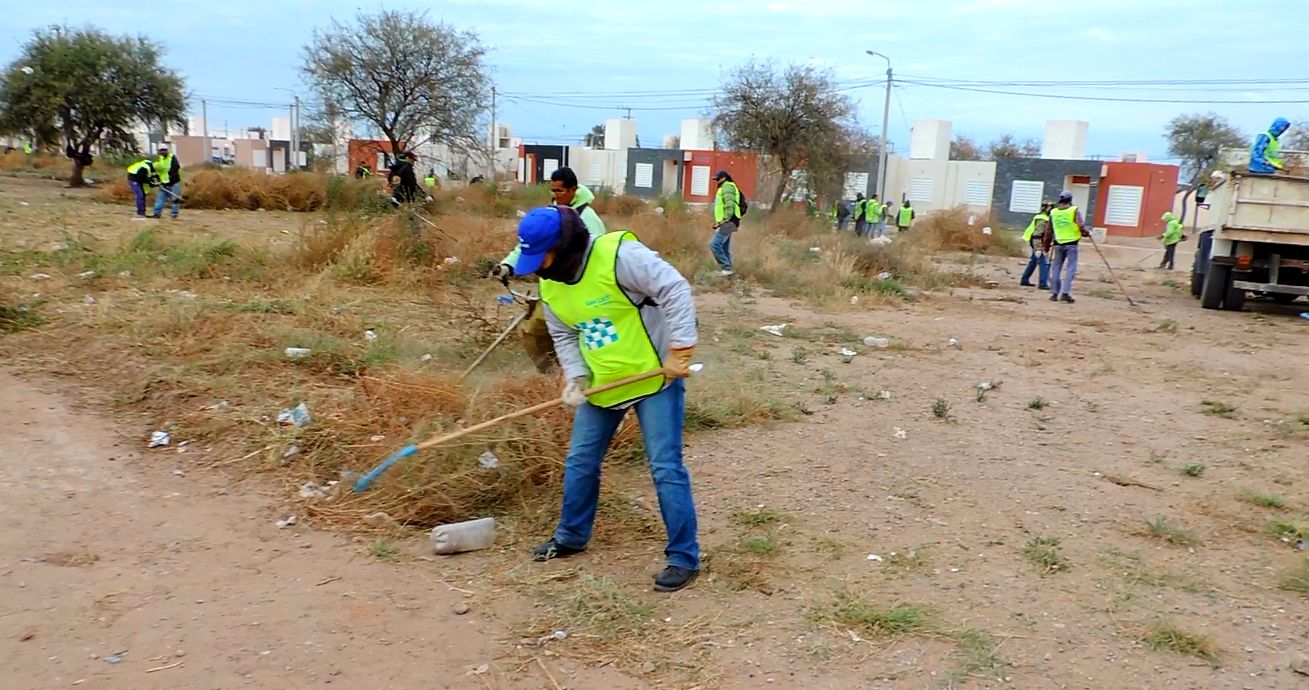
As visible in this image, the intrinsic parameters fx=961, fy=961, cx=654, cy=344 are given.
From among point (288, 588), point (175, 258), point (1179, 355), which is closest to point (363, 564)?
point (288, 588)

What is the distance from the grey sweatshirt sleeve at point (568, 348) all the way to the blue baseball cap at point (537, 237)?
Answer: 1.09 feet

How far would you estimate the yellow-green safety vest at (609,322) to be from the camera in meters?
3.48

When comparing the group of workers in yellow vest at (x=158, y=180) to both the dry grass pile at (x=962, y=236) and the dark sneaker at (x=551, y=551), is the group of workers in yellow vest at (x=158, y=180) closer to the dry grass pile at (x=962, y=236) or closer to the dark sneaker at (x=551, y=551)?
the dark sneaker at (x=551, y=551)

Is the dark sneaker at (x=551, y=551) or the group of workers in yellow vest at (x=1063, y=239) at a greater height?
the group of workers in yellow vest at (x=1063, y=239)

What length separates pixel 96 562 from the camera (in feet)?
12.0

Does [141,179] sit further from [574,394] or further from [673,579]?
[673,579]

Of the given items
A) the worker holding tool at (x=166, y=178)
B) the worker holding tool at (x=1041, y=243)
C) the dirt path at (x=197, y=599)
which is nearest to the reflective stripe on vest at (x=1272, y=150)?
the worker holding tool at (x=1041, y=243)

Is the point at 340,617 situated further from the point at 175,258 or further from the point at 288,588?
the point at 175,258

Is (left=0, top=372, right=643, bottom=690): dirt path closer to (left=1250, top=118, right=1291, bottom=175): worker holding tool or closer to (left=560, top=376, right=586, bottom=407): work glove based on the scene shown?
(left=560, top=376, right=586, bottom=407): work glove

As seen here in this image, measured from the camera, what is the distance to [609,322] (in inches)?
139

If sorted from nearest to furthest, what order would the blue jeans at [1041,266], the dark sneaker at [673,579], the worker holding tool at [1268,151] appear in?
the dark sneaker at [673,579]
the worker holding tool at [1268,151]
the blue jeans at [1041,266]

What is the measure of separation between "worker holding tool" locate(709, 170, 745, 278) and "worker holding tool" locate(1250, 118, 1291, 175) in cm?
623

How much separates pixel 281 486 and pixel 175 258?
592cm

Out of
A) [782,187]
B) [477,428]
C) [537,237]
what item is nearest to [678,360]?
[537,237]
